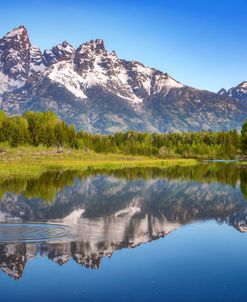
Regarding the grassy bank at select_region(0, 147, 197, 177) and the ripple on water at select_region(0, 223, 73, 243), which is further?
the grassy bank at select_region(0, 147, 197, 177)

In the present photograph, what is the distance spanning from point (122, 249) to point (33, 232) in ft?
24.4

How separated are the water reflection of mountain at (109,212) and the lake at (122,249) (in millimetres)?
80

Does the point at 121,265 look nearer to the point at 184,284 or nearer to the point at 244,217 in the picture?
the point at 184,284

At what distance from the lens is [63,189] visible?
62906 millimetres

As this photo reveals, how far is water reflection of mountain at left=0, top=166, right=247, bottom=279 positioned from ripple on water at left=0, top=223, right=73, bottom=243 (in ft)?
3.36

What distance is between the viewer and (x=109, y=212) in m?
43.7

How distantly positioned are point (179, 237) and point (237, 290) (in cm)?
1142

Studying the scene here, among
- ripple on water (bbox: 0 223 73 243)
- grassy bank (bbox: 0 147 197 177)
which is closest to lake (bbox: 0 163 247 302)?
ripple on water (bbox: 0 223 73 243)

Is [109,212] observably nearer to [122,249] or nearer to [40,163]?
[122,249]

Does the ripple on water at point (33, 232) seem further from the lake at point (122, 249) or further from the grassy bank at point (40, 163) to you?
the grassy bank at point (40, 163)

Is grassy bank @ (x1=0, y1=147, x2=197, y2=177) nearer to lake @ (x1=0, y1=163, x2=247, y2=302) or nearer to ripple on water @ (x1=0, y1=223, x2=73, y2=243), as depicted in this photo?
lake @ (x1=0, y1=163, x2=247, y2=302)

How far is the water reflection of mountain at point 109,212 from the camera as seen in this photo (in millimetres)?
27062

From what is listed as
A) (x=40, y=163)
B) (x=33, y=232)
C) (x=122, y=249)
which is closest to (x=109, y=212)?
(x=33, y=232)

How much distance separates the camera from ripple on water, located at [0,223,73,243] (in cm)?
3023
